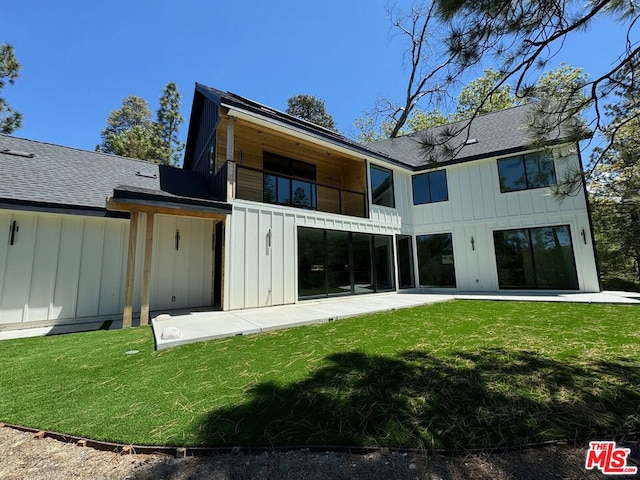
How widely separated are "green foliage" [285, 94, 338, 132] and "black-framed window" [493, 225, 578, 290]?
62.8 ft

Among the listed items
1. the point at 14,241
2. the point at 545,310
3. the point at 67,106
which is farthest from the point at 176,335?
the point at 67,106

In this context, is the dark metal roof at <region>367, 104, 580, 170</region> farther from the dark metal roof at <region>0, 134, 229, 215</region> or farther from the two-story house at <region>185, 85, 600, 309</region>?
the dark metal roof at <region>0, 134, 229, 215</region>

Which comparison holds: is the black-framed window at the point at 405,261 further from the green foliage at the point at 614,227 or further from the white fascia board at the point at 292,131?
the green foliage at the point at 614,227

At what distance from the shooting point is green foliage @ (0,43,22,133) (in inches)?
617


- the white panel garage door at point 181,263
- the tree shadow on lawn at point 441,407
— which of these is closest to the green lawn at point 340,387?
the tree shadow on lawn at point 441,407

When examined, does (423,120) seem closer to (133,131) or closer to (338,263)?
(338,263)

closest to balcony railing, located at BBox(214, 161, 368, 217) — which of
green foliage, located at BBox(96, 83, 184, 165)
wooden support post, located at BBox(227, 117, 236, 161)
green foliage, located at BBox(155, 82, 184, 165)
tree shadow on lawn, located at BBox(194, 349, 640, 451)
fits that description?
wooden support post, located at BBox(227, 117, 236, 161)

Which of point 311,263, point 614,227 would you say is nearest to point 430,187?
point 311,263

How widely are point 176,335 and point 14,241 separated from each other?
4734 millimetres

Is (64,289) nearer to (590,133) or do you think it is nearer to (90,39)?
(590,133)

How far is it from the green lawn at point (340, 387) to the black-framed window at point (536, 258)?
4.99 m

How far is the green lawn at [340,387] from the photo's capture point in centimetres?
186

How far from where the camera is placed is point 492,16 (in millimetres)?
3146

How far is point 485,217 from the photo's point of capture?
10031mm
